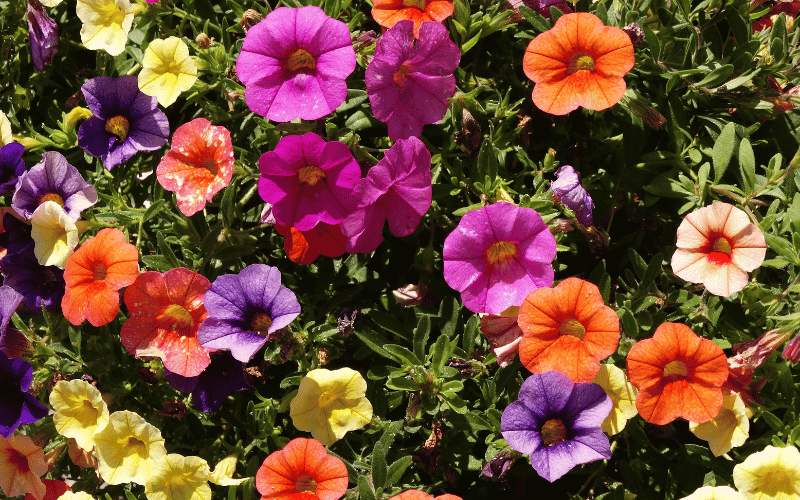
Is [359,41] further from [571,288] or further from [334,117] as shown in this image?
[571,288]

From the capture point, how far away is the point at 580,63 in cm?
199

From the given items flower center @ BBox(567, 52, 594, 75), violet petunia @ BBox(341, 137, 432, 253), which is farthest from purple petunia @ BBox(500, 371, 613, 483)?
flower center @ BBox(567, 52, 594, 75)

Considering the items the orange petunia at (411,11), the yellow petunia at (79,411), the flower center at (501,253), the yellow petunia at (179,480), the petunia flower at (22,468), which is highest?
the orange petunia at (411,11)

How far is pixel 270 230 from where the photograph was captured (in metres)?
2.42

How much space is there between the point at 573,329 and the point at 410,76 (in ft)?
2.81

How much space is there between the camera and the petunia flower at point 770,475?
172 centimetres

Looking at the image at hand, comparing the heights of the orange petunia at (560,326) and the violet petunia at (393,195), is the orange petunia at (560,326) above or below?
below

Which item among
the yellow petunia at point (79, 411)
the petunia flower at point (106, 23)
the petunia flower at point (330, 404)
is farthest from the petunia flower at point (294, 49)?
the yellow petunia at point (79, 411)

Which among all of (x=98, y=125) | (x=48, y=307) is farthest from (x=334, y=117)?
(x=48, y=307)

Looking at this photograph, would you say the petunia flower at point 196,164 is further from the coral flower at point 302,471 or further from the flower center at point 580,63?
the flower center at point 580,63

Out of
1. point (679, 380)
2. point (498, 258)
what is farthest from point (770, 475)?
point (498, 258)

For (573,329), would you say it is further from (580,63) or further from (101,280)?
(101,280)

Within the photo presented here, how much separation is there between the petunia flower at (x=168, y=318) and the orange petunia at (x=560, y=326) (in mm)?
942

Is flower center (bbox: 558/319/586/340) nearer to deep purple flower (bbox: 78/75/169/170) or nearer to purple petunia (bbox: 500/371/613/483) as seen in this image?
purple petunia (bbox: 500/371/613/483)
